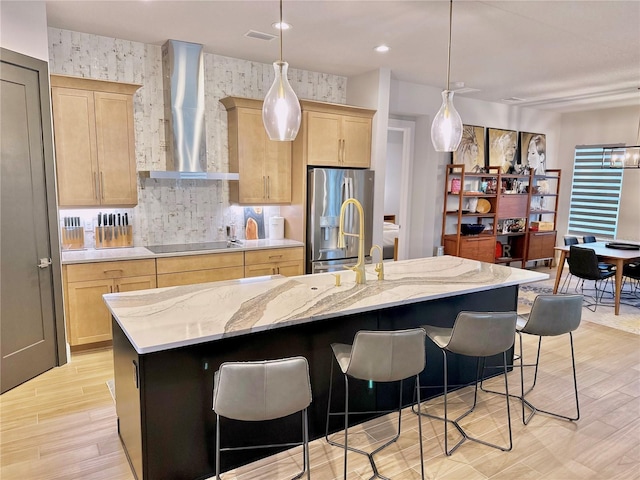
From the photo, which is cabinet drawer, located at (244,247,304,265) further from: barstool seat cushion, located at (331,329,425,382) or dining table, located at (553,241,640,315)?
dining table, located at (553,241,640,315)

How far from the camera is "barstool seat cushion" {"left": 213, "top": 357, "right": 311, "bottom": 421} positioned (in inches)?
71.4

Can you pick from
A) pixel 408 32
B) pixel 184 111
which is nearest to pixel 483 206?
pixel 408 32

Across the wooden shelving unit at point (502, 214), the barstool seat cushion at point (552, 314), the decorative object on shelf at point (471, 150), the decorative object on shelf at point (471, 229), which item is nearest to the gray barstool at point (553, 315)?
the barstool seat cushion at point (552, 314)

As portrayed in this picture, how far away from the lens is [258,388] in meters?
1.82

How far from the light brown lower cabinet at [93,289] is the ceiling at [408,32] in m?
2.18

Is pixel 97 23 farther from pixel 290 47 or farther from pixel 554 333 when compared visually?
pixel 554 333

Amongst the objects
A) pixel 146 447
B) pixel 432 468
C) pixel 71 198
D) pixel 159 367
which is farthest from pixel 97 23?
pixel 432 468

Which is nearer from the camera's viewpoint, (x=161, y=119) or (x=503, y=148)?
(x=161, y=119)

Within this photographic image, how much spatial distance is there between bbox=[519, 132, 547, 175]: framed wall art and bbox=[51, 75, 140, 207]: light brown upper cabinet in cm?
670

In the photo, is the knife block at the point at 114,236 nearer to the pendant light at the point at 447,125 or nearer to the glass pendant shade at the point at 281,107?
the glass pendant shade at the point at 281,107

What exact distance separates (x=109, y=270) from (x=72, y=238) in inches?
25.6

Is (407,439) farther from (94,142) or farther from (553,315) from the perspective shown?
(94,142)

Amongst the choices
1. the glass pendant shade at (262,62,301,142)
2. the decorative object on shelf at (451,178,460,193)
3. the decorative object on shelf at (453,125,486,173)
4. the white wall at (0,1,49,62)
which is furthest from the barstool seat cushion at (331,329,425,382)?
the decorative object on shelf at (453,125,486,173)

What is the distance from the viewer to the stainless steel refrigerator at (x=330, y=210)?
198 inches
